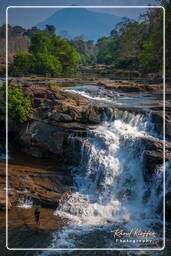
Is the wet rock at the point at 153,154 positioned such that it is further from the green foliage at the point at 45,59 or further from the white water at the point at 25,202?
the green foliage at the point at 45,59

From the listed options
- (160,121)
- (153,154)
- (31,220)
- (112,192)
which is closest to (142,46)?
(160,121)

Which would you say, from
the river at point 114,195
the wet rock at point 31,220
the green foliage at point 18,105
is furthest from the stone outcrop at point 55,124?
the wet rock at point 31,220

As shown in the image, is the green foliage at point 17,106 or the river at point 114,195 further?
the green foliage at point 17,106

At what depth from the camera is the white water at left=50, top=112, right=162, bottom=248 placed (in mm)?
12570

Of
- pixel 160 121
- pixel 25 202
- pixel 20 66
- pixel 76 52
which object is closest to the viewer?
pixel 25 202

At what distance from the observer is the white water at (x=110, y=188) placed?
12.6 m

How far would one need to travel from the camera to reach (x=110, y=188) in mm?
15070

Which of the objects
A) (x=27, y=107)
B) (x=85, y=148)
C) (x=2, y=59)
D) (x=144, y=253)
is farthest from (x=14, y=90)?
(x=2, y=59)

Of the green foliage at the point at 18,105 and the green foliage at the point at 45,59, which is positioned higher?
the green foliage at the point at 45,59

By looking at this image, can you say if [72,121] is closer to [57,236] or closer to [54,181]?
[54,181]

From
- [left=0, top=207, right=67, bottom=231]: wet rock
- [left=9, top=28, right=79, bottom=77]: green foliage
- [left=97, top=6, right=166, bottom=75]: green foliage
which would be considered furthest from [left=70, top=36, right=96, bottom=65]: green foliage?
[left=0, top=207, right=67, bottom=231]: wet rock

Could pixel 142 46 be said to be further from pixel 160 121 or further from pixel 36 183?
pixel 36 183

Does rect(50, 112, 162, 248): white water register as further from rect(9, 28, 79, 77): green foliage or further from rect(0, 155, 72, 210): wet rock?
rect(9, 28, 79, 77): green foliage

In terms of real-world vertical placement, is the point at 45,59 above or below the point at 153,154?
above
